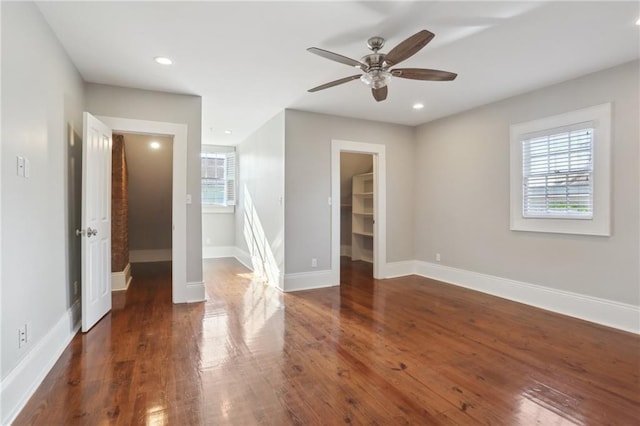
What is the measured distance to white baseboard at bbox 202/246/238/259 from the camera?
727 centimetres

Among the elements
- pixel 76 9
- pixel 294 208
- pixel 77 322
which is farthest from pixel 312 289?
pixel 76 9

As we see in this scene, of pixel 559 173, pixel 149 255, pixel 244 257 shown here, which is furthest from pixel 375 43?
pixel 149 255

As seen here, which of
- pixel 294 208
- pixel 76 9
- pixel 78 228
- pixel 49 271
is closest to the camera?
pixel 76 9

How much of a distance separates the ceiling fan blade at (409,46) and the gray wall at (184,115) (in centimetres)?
257

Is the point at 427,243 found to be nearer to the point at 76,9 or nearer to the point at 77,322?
the point at 77,322

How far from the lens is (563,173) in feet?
11.7

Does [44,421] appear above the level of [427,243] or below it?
below

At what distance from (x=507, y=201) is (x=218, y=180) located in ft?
19.1

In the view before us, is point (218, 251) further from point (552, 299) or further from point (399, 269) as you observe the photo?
point (552, 299)

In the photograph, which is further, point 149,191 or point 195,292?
point 149,191

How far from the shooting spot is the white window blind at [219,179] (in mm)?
7328

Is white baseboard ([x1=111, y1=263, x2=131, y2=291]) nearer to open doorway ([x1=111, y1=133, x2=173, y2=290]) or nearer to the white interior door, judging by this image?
open doorway ([x1=111, y1=133, x2=173, y2=290])

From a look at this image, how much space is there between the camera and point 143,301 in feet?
13.0

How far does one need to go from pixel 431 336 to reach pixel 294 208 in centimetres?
245
